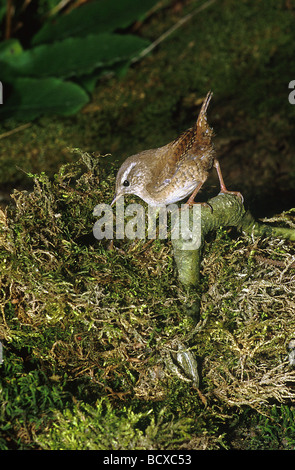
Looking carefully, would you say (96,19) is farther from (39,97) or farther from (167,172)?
(167,172)

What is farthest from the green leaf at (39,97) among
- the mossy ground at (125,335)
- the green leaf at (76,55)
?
the mossy ground at (125,335)

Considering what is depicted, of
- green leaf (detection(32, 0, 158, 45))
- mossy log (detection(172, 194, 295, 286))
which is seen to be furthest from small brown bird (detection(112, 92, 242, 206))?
green leaf (detection(32, 0, 158, 45))

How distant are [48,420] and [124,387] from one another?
14 cm

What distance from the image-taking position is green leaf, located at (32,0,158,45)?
0.82 feet

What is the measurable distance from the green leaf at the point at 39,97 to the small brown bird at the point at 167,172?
1.76 feet

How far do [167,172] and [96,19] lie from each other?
548 mm

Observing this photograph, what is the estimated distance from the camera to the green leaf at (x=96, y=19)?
0.25m

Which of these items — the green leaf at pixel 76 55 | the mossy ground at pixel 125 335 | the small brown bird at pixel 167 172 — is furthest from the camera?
the small brown bird at pixel 167 172

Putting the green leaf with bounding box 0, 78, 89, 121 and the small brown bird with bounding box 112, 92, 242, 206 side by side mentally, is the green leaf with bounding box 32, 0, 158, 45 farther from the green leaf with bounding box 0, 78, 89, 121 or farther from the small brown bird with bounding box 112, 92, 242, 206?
the small brown bird with bounding box 112, 92, 242, 206

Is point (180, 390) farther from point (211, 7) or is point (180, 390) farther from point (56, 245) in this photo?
point (211, 7)

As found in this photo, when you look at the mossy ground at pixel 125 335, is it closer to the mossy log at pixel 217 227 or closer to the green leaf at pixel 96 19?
the mossy log at pixel 217 227

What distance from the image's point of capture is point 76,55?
0.24 m

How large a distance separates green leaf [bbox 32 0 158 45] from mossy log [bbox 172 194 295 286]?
526mm

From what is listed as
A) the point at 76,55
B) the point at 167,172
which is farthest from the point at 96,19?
the point at 167,172
